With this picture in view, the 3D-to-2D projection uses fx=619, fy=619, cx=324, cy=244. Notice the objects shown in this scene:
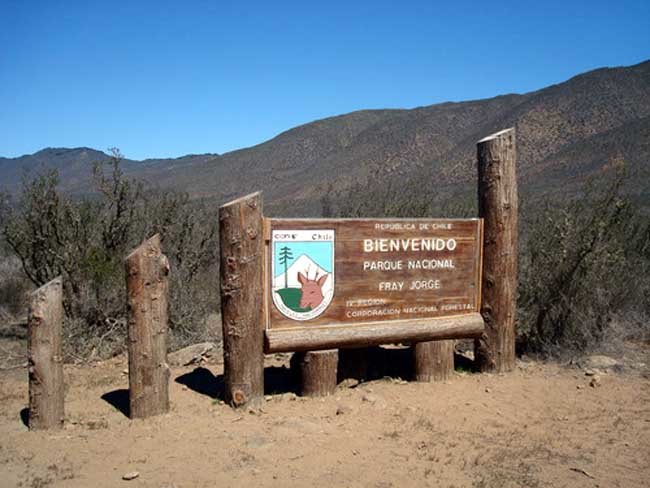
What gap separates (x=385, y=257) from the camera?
619 cm

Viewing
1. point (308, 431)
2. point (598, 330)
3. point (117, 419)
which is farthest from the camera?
point (598, 330)

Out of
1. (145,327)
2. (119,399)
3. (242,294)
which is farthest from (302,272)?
(119,399)

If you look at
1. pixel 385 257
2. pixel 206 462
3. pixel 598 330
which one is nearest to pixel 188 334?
pixel 385 257

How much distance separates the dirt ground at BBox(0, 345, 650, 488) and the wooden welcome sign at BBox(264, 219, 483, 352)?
628mm

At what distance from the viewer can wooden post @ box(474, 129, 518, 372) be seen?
6570 mm

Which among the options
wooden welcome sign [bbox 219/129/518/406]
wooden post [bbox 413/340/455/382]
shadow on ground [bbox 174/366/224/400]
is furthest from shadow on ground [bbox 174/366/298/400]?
wooden post [bbox 413/340/455/382]

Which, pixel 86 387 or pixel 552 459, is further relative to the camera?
pixel 86 387

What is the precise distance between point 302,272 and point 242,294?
618 millimetres

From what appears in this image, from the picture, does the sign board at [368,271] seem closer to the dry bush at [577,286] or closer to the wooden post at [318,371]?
the wooden post at [318,371]

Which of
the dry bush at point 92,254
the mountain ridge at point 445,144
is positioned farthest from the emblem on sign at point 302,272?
the mountain ridge at point 445,144

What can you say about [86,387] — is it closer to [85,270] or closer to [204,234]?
[85,270]

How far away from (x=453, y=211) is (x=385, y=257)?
8.30 metres

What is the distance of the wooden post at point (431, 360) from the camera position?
21.0 ft

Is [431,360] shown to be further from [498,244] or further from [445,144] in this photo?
[445,144]
